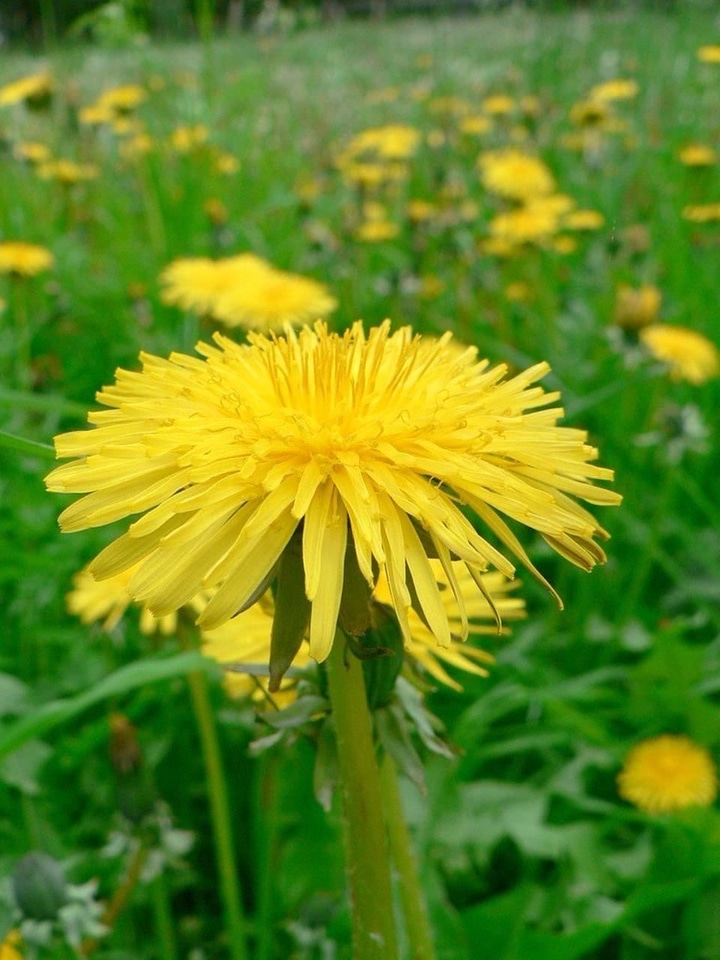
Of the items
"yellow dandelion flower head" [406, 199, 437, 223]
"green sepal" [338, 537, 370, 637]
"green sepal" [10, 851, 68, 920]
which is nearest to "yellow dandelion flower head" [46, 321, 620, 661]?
"green sepal" [338, 537, 370, 637]

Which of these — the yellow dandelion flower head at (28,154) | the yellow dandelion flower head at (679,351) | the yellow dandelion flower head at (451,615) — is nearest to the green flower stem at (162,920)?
the yellow dandelion flower head at (451,615)

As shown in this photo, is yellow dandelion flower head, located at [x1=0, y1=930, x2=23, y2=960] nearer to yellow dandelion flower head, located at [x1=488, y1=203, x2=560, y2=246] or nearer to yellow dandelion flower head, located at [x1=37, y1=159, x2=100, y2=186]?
yellow dandelion flower head, located at [x1=488, y1=203, x2=560, y2=246]

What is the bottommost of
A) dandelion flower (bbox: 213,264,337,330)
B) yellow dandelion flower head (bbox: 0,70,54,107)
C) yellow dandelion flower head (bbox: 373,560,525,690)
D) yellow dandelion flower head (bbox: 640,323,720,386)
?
yellow dandelion flower head (bbox: 640,323,720,386)

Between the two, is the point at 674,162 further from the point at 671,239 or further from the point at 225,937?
the point at 225,937

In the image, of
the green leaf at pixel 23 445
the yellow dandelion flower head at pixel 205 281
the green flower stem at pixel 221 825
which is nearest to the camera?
the green leaf at pixel 23 445

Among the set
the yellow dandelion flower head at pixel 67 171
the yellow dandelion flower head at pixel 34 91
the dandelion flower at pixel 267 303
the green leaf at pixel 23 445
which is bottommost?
the dandelion flower at pixel 267 303

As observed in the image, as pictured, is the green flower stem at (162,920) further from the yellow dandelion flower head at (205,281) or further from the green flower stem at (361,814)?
the yellow dandelion flower head at (205,281)

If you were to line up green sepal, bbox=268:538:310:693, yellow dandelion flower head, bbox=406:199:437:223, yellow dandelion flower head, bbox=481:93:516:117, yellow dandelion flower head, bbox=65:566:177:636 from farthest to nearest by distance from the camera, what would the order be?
yellow dandelion flower head, bbox=481:93:516:117 → yellow dandelion flower head, bbox=406:199:437:223 → yellow dandelion flower head, bbox=65:566:177:636 → green sepal, bbox=268:538:310:693
